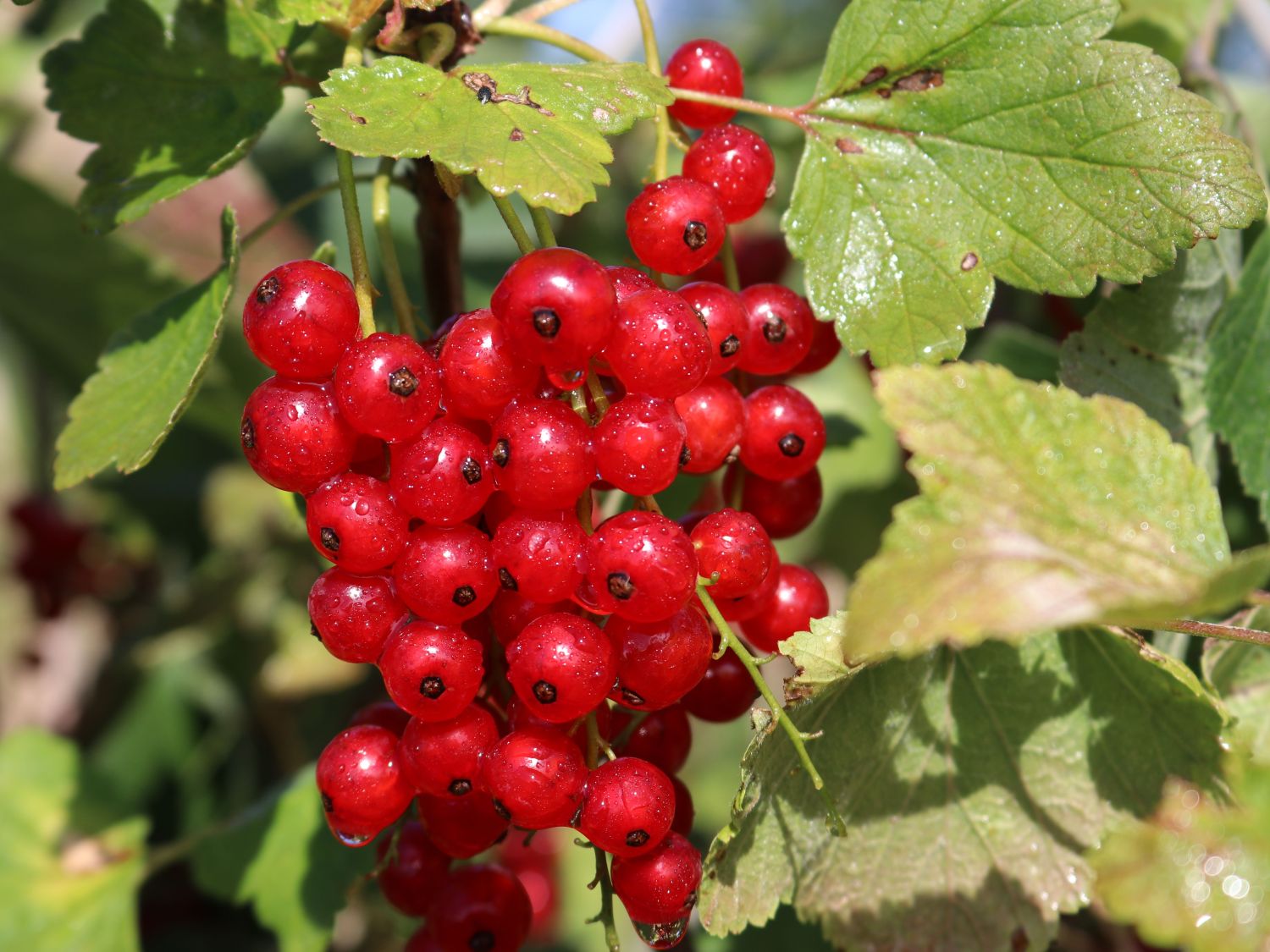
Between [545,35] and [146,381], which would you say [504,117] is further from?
[146,381]

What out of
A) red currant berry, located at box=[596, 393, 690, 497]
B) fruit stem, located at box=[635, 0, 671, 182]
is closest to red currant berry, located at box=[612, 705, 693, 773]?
red currant berry, located at box=[596, 393, 690, 497]

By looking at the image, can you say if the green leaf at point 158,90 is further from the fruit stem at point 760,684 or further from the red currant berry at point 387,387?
the fruit stem at point 760,684

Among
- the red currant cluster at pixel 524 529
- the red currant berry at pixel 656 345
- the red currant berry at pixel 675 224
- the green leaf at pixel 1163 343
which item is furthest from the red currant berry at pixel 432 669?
the green leaf at pixel 1163 343

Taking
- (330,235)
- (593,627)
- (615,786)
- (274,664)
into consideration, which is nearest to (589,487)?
(593,627)

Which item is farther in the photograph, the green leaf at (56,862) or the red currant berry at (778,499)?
the green leaf at (56,862)

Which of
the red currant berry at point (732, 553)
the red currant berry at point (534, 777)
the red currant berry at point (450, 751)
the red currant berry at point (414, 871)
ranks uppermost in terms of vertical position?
the red currant berry at point (732, 553)

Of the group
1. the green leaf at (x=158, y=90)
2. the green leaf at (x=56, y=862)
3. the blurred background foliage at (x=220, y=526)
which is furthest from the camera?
the blurred background foliage at (x=220, y=526)

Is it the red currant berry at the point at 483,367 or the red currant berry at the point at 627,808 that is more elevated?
the red currant berry at the point at 483,367
